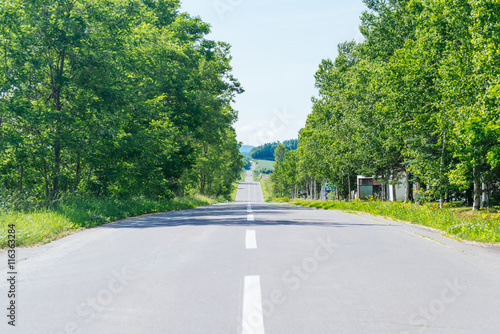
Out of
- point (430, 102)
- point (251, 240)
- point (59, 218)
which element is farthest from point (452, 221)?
point (59, 218)

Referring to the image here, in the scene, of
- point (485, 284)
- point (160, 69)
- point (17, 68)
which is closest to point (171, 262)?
point (485, 284)

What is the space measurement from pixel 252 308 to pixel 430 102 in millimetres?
19926

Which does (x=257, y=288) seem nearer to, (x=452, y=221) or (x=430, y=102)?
(x=452, y=221)

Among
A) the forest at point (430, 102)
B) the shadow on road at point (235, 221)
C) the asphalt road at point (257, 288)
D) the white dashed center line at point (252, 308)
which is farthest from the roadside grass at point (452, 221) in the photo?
the white dashed center line at point (252, 308)

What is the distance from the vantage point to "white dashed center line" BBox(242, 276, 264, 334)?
142 inches

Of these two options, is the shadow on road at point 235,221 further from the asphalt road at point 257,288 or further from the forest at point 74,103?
the asphalt road at point 257,288

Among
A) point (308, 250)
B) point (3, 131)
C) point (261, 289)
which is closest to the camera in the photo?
point (261, 289)

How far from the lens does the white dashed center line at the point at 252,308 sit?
362 cm

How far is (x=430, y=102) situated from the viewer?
21141 mm

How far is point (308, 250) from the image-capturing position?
24.8 ft

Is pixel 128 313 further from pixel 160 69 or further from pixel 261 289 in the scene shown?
pixel 160 69

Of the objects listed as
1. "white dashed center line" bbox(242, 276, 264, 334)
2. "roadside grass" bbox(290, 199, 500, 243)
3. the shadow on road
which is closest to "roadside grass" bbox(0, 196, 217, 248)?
the shadow on road

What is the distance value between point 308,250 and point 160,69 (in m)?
24.2

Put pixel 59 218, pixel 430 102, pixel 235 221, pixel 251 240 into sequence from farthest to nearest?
1. pixel 430 102
2. pixel 235 221
3. pixel 59 218
4. pixel 251 240
